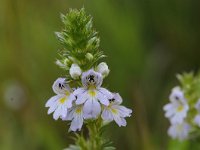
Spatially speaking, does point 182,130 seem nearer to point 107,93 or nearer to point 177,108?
point 177,108

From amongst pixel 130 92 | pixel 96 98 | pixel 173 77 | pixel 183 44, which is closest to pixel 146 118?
pixel 130 92

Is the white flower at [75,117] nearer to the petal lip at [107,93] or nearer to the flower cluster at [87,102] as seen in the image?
the flower cluster at [87,102]

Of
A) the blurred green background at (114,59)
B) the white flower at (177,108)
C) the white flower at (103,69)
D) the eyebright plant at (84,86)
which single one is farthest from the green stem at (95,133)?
the blurred green background at (114,59)

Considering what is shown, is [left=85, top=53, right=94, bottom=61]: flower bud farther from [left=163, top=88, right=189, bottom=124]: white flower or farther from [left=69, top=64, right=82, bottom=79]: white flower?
[left=163, top=88, right=189, bottom=124]: white flower

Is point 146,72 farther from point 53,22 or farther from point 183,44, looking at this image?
point 53,22

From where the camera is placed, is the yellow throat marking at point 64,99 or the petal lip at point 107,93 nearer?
the petal lip at point 107,93

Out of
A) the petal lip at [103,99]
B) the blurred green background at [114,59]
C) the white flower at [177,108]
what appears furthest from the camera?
the blurred green background at [114,59]

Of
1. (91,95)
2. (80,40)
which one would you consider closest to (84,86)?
(91,95)

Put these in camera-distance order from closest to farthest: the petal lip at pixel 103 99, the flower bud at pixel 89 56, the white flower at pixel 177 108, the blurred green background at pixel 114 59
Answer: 1. the petal lip at pixel 103 99
2. the flower bud at pixel 89 56
3. the white flower at pixel 177 108
4. the blurred green background at pixel 114 59
